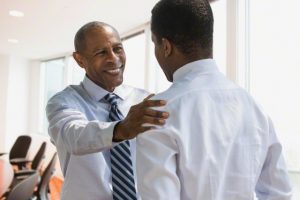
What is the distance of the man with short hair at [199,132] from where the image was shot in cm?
77

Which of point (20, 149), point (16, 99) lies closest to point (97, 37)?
point (20, 149)

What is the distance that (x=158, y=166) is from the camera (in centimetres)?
76

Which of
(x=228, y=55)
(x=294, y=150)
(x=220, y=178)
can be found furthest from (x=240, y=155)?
(x=228, y=55)

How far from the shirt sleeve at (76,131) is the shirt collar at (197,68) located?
0.23m

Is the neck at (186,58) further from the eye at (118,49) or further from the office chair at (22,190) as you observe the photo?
the office chair at (22,190)

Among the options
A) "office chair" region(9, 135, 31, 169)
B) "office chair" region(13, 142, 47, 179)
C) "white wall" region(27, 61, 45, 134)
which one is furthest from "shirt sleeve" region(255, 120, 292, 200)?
"white wall" region(27, 61, 45, 134)

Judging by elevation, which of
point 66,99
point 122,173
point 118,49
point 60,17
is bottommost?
point 122,173

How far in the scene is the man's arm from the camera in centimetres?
80

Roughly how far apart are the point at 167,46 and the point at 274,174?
18.7 inches

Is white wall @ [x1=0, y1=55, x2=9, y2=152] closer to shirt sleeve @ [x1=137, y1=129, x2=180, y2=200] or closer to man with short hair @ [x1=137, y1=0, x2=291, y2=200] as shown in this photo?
man with short hair @ [x1=137, y1=0, x2=291, y2=200]

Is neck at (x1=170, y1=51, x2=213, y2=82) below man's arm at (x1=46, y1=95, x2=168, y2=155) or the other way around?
the other way around

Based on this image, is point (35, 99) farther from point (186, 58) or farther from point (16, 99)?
point (186, 58)

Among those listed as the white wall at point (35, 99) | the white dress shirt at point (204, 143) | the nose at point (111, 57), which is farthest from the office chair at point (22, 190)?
the white wall at point (35, 99)

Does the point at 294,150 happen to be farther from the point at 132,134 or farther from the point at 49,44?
the point at 49,44
